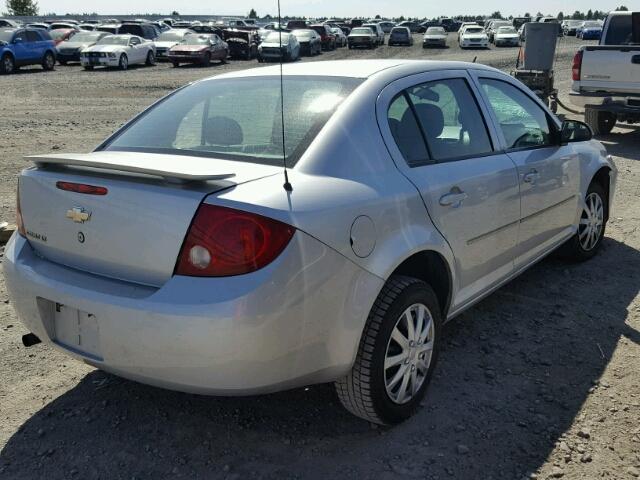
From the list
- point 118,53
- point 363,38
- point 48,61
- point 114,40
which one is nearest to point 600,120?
point 118,53

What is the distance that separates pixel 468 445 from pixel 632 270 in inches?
117

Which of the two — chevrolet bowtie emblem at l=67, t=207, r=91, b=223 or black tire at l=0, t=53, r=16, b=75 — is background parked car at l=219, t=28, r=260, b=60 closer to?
black tire at l=0, t=53, r=16, b=75

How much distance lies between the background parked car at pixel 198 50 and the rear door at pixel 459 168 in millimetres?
26714

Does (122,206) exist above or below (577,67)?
above

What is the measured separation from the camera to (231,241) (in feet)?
8.29

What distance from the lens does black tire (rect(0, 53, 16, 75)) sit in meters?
24.2

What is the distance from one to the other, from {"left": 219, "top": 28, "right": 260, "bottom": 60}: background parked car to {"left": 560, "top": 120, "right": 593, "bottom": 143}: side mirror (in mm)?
31515

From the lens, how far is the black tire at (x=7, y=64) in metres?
24.2

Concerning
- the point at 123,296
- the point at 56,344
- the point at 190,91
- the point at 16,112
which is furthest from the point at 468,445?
the point at 16,112

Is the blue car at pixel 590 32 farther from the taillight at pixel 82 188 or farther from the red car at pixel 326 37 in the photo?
the taillight at pixel 82 188

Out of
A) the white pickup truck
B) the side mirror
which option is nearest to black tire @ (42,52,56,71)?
the white pickup truck

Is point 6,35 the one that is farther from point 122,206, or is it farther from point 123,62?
point 122,206

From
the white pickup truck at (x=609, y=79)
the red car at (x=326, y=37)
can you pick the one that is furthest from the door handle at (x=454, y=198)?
the red car at (x=326, y=37)

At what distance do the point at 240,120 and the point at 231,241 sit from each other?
107cm
